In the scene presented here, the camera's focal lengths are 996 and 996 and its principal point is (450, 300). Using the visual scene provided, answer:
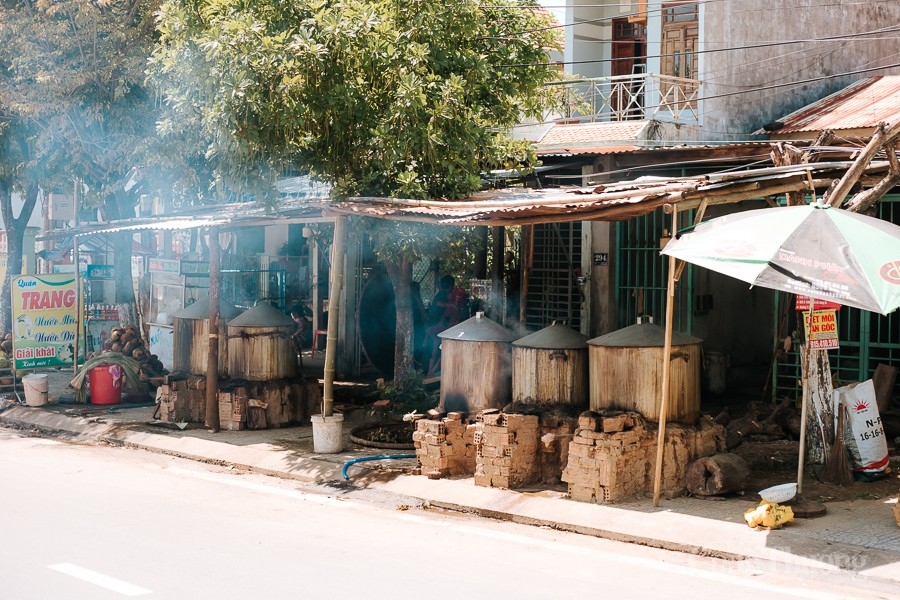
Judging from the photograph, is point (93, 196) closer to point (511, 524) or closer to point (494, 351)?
point (494, 351)

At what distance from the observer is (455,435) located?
10555 mm

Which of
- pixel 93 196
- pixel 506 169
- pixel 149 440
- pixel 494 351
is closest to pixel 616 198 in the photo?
pixel 494 351

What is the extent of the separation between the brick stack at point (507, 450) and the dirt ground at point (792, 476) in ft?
7.04

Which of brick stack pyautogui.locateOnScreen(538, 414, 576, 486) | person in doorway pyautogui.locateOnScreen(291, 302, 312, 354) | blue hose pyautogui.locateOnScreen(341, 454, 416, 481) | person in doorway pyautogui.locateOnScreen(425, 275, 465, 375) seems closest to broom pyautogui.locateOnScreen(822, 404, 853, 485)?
brick stack pyautogui.locateOnScreen(538, 414, 576, 486)

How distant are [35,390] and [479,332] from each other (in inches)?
347

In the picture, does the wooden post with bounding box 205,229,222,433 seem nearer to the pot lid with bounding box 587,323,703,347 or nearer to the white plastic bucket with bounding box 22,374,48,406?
the white plastic bucket with bounding box 22,374,48,406

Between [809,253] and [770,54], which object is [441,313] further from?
[809,253]

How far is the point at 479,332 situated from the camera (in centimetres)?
1084

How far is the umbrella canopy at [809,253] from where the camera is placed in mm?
7613

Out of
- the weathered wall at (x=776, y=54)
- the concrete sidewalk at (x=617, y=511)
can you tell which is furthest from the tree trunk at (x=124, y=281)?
the weathered wall at (x=776, y=54)

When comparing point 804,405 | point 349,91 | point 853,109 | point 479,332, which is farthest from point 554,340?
point 853,109

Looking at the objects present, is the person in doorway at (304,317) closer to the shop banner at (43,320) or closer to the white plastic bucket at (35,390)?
the shop banner at (43,320)

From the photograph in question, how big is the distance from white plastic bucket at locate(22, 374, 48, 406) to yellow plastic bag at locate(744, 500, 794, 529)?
12.0m

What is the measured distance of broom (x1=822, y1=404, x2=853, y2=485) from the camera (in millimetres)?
9578
